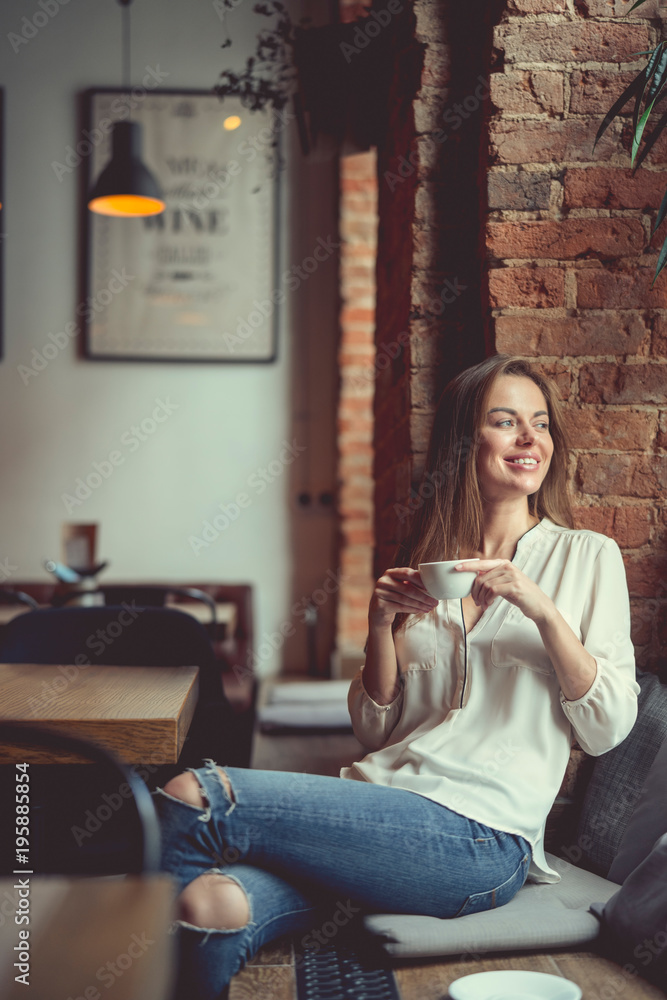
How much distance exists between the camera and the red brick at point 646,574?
1792mm

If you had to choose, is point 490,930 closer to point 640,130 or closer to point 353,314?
point 640,130

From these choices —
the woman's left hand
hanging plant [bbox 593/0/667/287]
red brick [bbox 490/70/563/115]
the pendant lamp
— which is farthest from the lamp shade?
the woman's left hand

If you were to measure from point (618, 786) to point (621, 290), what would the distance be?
1.04 meters

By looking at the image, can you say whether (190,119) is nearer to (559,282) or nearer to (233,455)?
(233,455)

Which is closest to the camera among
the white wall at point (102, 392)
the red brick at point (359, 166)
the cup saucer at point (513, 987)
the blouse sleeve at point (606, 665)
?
the cup saucer at point (513, 987)

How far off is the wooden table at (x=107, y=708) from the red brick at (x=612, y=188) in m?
1.32

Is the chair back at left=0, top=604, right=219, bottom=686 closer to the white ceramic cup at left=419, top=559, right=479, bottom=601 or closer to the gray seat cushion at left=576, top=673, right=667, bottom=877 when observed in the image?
the white ceramic cup at left=419, top=559, right=479, bottom=601

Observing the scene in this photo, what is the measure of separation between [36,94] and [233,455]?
7.01 ft

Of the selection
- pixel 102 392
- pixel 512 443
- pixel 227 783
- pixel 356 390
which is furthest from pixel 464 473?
pixel 102 392

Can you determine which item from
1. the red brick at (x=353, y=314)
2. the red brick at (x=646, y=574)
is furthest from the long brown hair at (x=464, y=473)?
the red brick at (x=353, y=314)

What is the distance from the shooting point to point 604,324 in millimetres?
1801

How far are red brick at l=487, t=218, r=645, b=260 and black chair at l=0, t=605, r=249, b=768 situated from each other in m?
1.13

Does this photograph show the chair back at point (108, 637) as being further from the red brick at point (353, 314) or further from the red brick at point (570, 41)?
the red brick at point (353, 314)

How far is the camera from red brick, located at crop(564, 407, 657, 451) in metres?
1.80
